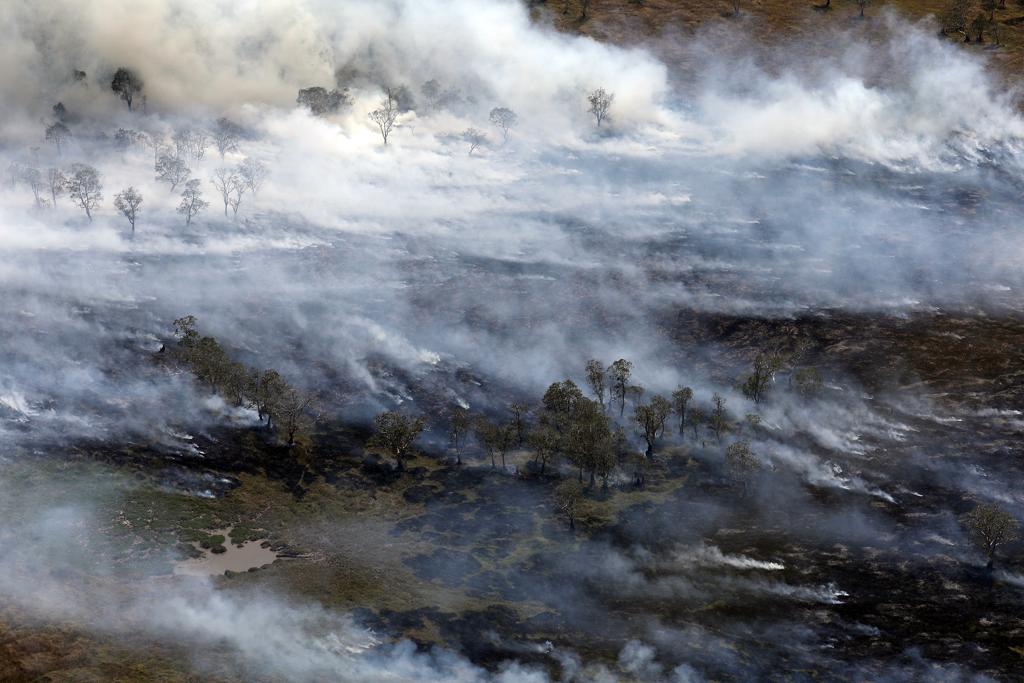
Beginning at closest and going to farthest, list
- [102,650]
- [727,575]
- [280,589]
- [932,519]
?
[102,650]
[280,589]
[727,575]
[932,519]

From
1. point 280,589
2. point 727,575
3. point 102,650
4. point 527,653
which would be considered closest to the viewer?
point 102,650

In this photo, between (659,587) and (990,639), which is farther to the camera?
(659,587)

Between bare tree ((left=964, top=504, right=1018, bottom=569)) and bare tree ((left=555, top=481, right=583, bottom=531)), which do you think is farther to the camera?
bare tree ((left=555, top=481, right=583, bottom=531))

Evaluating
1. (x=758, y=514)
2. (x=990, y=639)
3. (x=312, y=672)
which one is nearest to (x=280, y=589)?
(x=312, y=672)

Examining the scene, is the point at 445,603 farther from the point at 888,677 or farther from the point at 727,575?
the point at 888,677

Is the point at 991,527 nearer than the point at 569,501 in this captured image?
Yes

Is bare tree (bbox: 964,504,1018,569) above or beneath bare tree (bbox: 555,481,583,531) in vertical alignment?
above

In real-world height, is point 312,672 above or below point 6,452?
below

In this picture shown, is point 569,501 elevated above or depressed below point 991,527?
below
